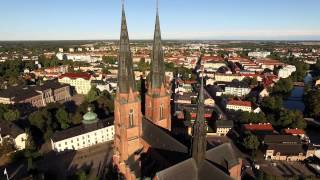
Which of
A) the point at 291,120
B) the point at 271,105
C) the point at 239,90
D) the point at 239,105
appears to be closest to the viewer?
the point at 291,120

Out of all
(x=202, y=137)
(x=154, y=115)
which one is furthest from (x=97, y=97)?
(x=202, y=137)

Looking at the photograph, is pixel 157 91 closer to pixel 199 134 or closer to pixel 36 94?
pixel 199 134

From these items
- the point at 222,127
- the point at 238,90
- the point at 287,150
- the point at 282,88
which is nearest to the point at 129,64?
the point at 287,150

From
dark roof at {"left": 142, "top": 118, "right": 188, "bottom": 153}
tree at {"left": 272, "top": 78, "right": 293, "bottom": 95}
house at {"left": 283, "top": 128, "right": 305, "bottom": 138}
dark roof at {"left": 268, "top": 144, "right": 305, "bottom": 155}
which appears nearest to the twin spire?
dark roof at {"left": 142, "top": 118, "right": 188, "bottom": 153}

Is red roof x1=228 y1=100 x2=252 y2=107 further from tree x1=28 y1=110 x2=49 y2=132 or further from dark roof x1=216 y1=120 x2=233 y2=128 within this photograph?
tree x1=28 y1=110 x2=49 y2=132

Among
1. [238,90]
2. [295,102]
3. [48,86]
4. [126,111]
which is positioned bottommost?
[295,102]

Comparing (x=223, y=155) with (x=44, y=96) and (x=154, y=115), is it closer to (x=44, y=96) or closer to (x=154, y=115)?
(x=154, y=115)
